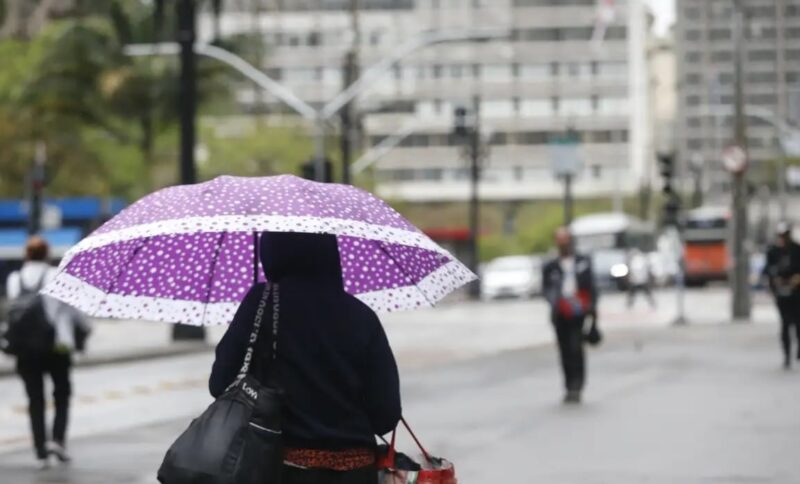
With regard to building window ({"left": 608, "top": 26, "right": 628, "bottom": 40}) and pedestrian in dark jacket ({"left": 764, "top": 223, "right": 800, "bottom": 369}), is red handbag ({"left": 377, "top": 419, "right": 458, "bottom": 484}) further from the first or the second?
building window ({"left": 608, "top": 26, "right": 628, "bottom": 40})

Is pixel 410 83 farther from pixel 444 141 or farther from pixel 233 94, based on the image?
pixel 233 94

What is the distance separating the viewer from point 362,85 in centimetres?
4338

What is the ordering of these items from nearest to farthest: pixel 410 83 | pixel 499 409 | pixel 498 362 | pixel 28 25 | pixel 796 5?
pixel 499 409
pixel 498 362
pixel 28 25
pixel 410 83
pixel 796 5

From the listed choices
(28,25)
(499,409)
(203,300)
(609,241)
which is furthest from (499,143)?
(203,300)

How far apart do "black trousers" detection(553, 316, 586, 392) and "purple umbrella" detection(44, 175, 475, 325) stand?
13.1m

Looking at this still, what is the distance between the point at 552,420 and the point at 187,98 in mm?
16569

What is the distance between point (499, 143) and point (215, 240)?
12883cm

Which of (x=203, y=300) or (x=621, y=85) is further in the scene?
(x=621, y=85)

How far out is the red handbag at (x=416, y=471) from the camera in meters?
6.06

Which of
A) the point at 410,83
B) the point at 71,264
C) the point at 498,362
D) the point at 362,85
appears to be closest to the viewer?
the point at 71,264

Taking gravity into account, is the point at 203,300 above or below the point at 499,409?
above

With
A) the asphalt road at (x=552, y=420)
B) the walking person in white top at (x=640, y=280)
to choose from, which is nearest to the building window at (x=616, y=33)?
the walking person in white top at (x=640, y=280)

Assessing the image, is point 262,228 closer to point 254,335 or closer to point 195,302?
point 254,335

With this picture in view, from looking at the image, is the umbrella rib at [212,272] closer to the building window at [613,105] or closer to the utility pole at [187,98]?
the utility pole at [187,98]
